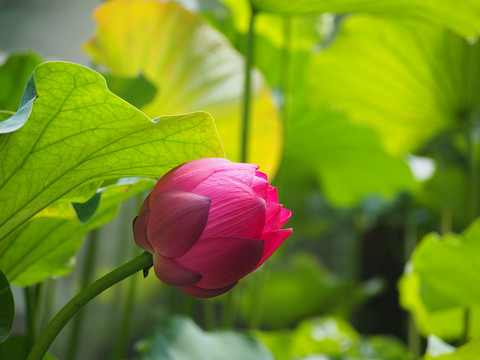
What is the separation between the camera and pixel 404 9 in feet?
Answer: 1.77

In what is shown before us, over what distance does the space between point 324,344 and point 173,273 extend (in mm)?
909

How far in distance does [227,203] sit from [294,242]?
6.77 ft

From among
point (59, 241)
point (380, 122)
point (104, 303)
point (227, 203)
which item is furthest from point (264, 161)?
point (104, 303)

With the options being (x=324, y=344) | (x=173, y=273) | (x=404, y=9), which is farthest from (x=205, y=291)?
(x=324, y=344)

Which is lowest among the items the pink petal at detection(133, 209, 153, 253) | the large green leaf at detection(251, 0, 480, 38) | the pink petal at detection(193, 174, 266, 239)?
the pink petal at detection(133, 209, 153, 253)

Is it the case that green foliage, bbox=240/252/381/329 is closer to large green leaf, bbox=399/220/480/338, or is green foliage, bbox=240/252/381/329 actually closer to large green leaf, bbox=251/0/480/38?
large green leaf, bbox=399/220/480/338

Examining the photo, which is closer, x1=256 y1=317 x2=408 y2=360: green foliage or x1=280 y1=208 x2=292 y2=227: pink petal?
x1=280 y1=208 x2=292 y2=227: pink petal

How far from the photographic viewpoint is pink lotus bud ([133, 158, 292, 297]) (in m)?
0.21

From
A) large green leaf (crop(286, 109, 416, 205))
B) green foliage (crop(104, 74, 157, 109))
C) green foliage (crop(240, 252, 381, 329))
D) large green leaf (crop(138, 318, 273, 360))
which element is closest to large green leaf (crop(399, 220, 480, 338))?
large green leaf (crop(138, 318, 273, 360))

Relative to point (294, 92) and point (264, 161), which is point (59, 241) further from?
point (294, 92)

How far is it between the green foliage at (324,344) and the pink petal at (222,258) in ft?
2.37

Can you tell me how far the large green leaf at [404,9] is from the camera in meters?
0.50

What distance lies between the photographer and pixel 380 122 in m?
0.97

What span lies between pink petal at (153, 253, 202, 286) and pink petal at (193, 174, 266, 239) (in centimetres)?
2
